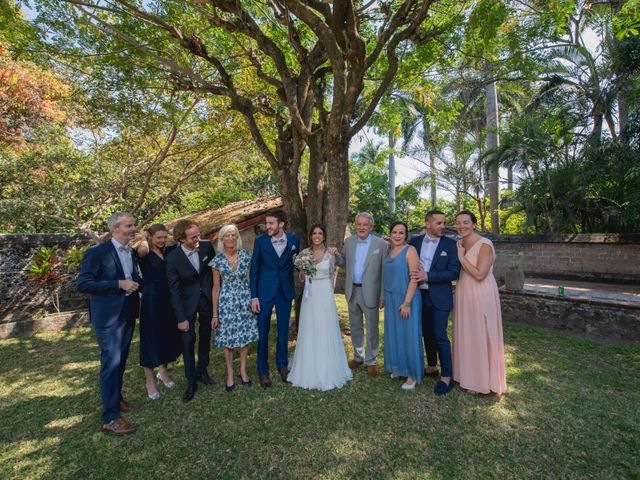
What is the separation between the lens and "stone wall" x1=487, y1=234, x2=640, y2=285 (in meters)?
9.73

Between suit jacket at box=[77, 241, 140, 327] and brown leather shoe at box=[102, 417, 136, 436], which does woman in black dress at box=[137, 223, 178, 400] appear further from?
brown leather shoe at box=[102, 417, 136, 436]

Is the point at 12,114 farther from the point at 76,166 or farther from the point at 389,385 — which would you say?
the point at 389,385

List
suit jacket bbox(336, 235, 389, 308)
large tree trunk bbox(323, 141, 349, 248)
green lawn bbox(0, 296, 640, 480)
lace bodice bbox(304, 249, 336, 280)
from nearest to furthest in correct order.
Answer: green lawn bbox(0, 296, 640, 480)
lace bodice bbox(304, 249, 336, 280)
suit jacket bbox(336, 235, 389, 308)
large tree trunk bbox(323, 141, 349, 248)

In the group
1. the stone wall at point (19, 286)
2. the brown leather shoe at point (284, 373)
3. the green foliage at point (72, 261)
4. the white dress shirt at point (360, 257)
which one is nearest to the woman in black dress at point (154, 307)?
the brown leather shoe at point (284, 373)

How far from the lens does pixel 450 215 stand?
939 inches

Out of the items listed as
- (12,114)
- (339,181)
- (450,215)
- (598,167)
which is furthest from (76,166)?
(450,215)

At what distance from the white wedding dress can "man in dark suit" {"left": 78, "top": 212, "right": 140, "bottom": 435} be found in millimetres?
1918

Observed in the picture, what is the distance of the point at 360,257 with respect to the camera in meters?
4.77

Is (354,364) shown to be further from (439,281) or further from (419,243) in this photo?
(419,243)

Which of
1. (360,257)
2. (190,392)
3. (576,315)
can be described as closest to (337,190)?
(360,257)

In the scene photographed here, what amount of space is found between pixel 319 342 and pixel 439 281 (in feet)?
5.35

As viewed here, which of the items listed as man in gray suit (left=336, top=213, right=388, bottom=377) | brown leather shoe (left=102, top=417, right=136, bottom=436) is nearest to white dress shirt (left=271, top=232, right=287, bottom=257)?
man in gray suit (left=336, top=213, right=388, bottom=377)

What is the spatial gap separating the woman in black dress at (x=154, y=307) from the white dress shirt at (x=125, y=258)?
0.28 metres

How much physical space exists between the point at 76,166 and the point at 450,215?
2065cm
